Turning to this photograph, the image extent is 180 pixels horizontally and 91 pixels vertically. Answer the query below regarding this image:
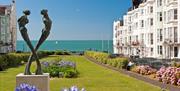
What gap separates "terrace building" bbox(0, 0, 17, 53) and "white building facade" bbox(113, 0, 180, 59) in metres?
28.3

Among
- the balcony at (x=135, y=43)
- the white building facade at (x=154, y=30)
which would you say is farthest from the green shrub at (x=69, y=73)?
the balcony at (x=135, y=43)

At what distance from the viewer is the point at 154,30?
77.2 meters

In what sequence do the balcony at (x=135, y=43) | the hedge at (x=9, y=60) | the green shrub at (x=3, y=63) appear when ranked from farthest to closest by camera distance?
the balcony at (x=135, y=43) → the hedge at (x=9, y=60) → the green shrub at (x=3, y=63)

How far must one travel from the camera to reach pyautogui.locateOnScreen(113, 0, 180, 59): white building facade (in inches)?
2665

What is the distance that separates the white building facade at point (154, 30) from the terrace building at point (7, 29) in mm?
28321

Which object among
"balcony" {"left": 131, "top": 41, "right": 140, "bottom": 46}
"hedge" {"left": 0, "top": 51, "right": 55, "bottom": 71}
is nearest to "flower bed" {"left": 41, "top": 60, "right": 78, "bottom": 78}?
"hedge" {"left": 0, "top": 51, "right": 55, "bottom": 71}

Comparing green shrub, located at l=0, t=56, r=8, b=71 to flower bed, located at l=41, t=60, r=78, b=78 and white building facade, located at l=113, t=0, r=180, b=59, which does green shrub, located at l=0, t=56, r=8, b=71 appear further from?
white building facade, located at l=113, t=0, r=180, b=59

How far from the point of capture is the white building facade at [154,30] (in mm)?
67688

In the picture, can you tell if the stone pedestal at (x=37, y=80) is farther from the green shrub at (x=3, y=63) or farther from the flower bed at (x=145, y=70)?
the green shrub at (x=3, y=63)

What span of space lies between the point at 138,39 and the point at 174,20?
2327 centimetres

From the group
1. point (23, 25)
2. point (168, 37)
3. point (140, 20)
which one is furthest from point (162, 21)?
point (23, 25)

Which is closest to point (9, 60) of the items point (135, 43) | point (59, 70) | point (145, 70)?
point (145, 70)

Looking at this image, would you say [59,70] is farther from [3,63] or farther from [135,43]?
[135,43]

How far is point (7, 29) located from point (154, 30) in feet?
141
